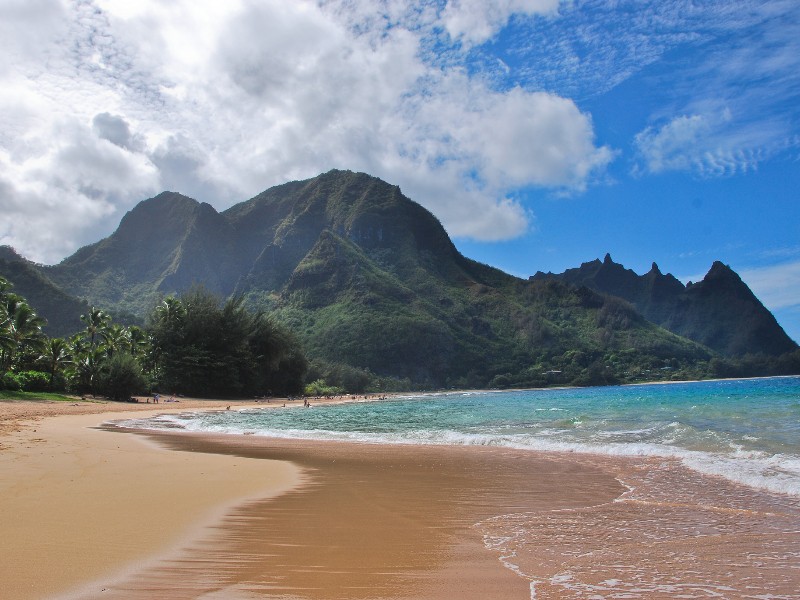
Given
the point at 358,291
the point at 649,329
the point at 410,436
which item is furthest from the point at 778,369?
the point at 410,436

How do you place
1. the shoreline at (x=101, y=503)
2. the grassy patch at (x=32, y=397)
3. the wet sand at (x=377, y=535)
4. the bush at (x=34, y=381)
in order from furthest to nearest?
the bush at (x=34, y=381) → the grassy patch at (x=32, y=397) → the shoreline at (x=101, y=503) → the wet sand at (x=377, y=535)

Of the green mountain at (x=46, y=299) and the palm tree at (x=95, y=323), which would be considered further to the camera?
the green mountain at (x=46, y=299)

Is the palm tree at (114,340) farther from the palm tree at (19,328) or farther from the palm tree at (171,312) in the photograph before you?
the palm tree at (19,328)

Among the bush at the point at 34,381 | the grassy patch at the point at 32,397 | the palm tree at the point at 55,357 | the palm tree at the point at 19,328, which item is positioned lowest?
the grassy patch at the point at 32,397

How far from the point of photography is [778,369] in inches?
5965

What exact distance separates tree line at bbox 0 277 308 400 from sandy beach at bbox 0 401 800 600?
33.3 meters

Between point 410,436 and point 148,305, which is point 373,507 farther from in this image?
point 148,305

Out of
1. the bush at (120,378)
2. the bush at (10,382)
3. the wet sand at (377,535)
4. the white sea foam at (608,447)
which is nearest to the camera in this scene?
the wet sand at (377,535)

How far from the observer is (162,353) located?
6019 cm

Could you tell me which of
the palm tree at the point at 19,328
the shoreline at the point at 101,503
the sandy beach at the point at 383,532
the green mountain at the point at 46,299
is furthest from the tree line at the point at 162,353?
the green mountain at the point at 46,299

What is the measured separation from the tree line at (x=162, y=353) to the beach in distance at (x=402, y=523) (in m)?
30.4

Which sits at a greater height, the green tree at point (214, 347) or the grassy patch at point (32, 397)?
the green tree at point (214, 347)

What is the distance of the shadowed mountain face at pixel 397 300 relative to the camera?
412 ft

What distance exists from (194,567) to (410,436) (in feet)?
47.2
